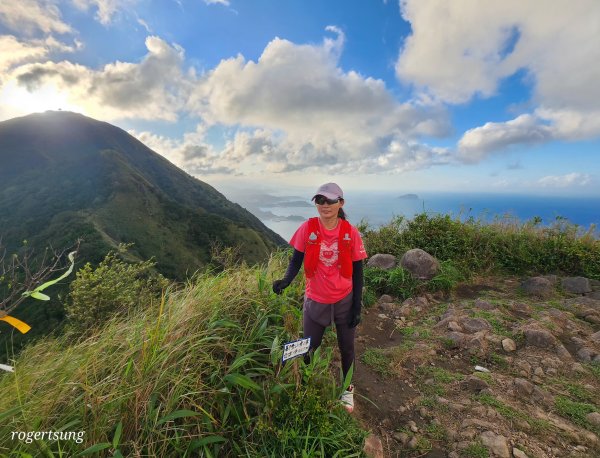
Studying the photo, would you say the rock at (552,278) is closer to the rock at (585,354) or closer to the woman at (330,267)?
the rock at (585,354)

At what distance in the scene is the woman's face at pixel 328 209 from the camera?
2.76 m

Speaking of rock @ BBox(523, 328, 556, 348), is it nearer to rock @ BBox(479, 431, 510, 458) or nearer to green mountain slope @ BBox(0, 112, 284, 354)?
rock @ BBox(479, 431, 510, 458)

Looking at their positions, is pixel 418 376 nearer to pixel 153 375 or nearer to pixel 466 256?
pixel 153 375

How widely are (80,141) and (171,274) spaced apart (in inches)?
4376

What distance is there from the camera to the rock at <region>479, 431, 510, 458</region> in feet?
8.14

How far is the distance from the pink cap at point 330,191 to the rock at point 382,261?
4.11 meters

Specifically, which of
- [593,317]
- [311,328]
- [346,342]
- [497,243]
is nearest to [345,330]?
[346,342]

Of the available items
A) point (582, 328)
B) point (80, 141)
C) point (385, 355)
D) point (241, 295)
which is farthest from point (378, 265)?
point (80, 141)

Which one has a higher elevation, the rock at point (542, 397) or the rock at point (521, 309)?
the rock at point (521, 309)

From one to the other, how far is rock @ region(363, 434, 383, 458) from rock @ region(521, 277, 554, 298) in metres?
4.85

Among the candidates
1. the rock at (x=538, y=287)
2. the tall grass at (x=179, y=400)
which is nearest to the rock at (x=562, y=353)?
the rock at (x=538, y=287)

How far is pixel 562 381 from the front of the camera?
3395 mm

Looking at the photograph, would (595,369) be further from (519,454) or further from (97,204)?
(97,204)
